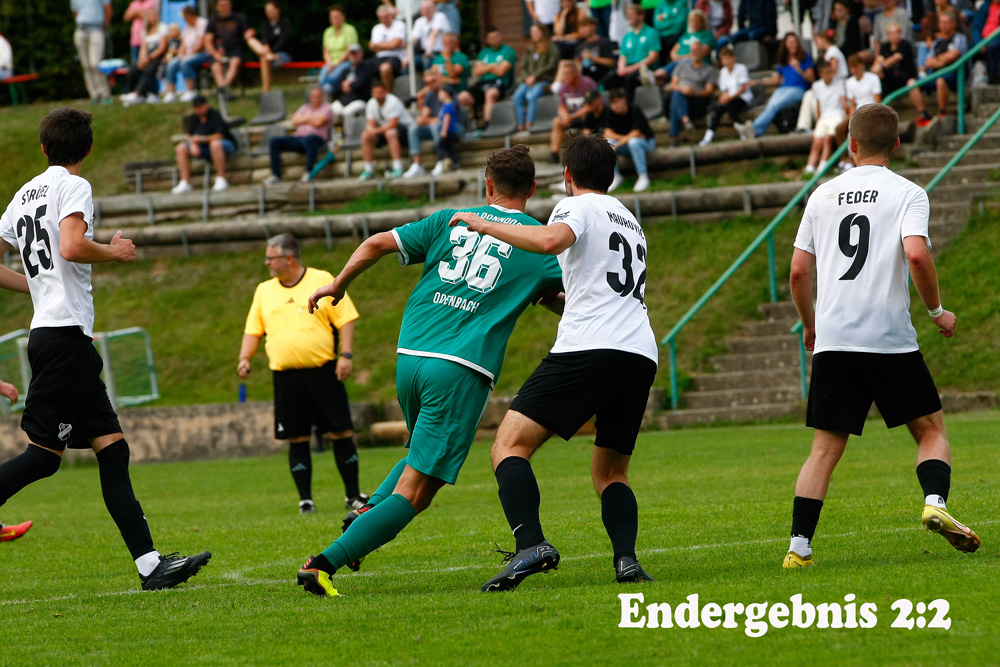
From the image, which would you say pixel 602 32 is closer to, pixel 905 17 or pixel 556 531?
pixel 905 17

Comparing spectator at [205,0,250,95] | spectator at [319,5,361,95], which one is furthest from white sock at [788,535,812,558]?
spectator at [205,0,250,95]

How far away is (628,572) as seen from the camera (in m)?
5.75

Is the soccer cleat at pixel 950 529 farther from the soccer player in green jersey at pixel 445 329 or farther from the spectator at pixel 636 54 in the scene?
the spectator at pixel 636 54

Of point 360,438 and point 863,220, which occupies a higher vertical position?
point 863,220

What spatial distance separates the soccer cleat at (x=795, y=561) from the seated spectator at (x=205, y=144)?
1897 cm

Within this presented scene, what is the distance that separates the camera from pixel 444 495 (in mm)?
11227

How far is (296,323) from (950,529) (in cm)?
608

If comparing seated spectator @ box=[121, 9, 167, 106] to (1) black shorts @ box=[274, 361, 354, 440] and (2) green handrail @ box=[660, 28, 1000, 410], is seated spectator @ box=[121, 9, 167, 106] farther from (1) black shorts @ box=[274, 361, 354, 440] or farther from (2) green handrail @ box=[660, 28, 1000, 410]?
(1) black shorts @ box=[274, 361, 354, 440]

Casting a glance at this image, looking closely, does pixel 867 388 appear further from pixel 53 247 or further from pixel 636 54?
pixel 636 54

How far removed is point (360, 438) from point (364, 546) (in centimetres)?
1078

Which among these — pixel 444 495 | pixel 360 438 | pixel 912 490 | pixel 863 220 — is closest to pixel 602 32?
pixel 360 438

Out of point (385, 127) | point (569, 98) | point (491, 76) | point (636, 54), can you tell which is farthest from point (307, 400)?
point (491, 76)

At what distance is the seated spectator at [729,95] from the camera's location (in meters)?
20.5

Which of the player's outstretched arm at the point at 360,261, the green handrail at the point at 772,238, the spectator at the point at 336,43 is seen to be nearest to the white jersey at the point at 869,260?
the player's outstretched arm at the point at 360,261
